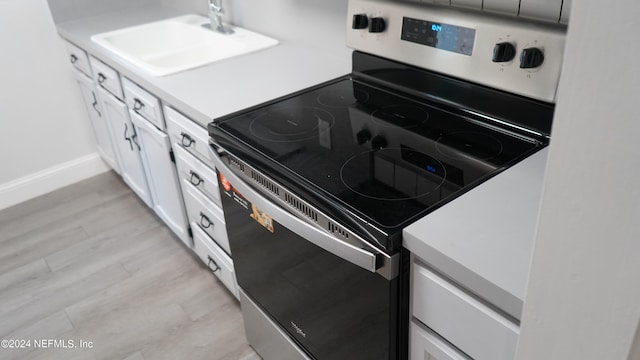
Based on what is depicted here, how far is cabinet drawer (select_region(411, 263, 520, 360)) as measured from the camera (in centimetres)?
85

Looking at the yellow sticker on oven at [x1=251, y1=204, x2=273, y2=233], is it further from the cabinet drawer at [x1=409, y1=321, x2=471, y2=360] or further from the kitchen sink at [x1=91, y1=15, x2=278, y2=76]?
the kitchen sink at [x1=91, y1=15, x2=278, y2=76]

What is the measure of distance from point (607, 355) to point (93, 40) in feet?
8.02

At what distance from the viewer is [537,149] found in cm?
115

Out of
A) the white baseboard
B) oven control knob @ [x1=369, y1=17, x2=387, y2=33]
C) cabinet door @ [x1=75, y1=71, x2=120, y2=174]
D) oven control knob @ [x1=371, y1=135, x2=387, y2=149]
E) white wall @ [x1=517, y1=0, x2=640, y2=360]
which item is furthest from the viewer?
the white baseboard

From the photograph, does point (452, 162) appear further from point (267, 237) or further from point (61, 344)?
point (61, 344)

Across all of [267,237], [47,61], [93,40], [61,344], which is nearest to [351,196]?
[267,237]

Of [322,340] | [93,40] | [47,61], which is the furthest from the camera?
[47,61]

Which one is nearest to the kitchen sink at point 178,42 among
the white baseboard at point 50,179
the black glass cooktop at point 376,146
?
the black glass cooktop at point 376,146

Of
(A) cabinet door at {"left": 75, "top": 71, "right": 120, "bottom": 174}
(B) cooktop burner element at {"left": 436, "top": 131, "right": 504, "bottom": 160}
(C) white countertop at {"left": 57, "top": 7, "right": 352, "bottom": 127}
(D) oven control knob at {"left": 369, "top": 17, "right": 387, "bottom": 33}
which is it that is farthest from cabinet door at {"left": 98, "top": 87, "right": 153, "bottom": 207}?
(B) cooktop burner element at {"left": 436, "top": 131, "right": 504, "bottom": 160}

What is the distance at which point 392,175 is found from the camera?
1096 mm

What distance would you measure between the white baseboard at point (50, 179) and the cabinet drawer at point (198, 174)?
143 centimetres

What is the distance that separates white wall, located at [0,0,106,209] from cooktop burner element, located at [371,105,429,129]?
2219 mm

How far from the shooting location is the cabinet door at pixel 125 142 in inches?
90.5

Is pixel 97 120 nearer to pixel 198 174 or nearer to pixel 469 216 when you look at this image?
pixel 198 174
